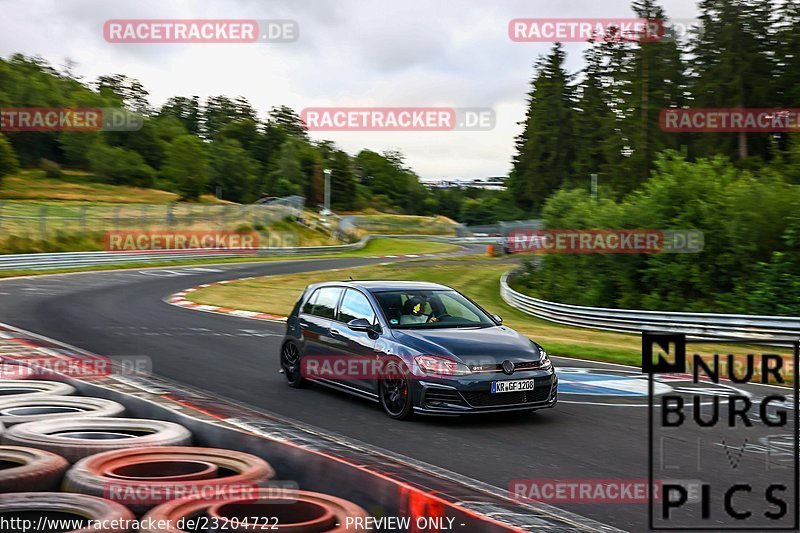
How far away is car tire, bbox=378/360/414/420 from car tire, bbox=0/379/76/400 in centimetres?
315

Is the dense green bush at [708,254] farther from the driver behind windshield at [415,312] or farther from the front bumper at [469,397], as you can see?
the front bumper at [469,397]

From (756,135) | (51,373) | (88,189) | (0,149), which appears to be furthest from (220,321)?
(88,189)

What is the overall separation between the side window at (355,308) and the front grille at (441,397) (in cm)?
143

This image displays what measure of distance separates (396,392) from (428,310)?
4.07 feet

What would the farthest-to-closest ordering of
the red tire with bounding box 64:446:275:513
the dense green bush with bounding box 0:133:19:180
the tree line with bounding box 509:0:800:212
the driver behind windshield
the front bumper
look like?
the dense green bush with bounding box 0:133:19:180, the tree line with bounding box 509:0:800:212, the driver behind windshield, the front bumper, the red tire with bounding box 64:446:275:513

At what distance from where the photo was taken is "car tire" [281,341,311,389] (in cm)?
1136

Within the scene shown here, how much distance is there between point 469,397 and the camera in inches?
351

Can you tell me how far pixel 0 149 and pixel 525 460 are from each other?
271 ft

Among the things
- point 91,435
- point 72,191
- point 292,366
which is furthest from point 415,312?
point 72,191

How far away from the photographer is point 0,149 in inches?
3159

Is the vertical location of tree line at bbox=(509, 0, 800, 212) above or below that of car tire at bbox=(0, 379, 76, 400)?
above

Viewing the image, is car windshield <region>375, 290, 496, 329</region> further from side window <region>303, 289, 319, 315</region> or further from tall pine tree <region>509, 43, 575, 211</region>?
tall pine tree <region>509, 43, 575, 211</region>

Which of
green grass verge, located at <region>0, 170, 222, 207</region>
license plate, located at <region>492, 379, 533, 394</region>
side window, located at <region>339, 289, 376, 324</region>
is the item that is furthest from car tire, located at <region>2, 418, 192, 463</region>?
green grass verge, located at <region>0, 170, 222, 207</region>

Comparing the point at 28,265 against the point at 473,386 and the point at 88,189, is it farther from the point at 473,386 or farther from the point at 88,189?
the point at 88,189
